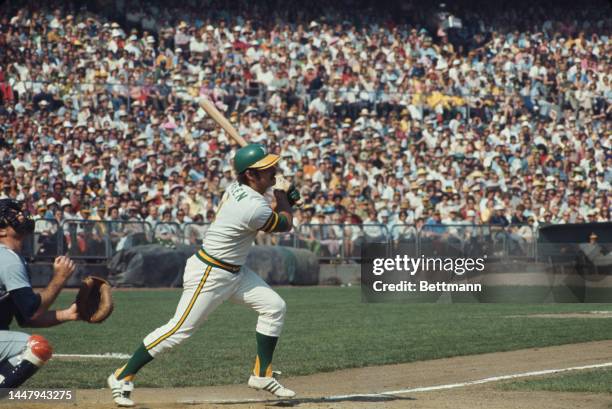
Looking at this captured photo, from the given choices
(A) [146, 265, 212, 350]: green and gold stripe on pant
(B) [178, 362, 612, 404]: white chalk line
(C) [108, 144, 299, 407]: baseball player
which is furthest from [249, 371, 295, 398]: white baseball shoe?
(A) [146, 265, 212, 350]: green and gold stripe on pant

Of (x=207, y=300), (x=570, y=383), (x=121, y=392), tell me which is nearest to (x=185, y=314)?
(x=207, y=300)

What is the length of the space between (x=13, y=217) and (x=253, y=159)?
74.7 inches

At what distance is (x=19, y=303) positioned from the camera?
20.0 ft

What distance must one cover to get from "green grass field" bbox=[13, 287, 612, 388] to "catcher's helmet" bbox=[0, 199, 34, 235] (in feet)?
8.18

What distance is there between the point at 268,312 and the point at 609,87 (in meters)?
26.4

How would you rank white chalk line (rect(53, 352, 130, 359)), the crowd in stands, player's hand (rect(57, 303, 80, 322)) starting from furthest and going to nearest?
1. the crowd in stands
2. white chalk line (rect(53, 352, 130, 359))
3. player's hand (rect(57, 303, 80, 322))

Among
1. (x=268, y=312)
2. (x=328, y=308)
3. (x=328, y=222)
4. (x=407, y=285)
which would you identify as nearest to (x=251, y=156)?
(x=268, y=312)

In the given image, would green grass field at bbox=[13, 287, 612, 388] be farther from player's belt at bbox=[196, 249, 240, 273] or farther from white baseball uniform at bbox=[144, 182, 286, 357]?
player's belt at bbox=[196, 249, 240, 273]

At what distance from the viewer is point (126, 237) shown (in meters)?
21.3

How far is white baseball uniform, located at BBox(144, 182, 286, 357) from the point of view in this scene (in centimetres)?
740

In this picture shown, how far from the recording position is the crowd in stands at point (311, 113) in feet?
75.8

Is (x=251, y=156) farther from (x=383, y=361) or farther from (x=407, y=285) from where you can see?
(x=407, y=285)

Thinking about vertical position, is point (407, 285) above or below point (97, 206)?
below

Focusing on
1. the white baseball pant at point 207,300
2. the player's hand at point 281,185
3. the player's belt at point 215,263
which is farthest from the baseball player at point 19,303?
the player's hand at point 281,185
